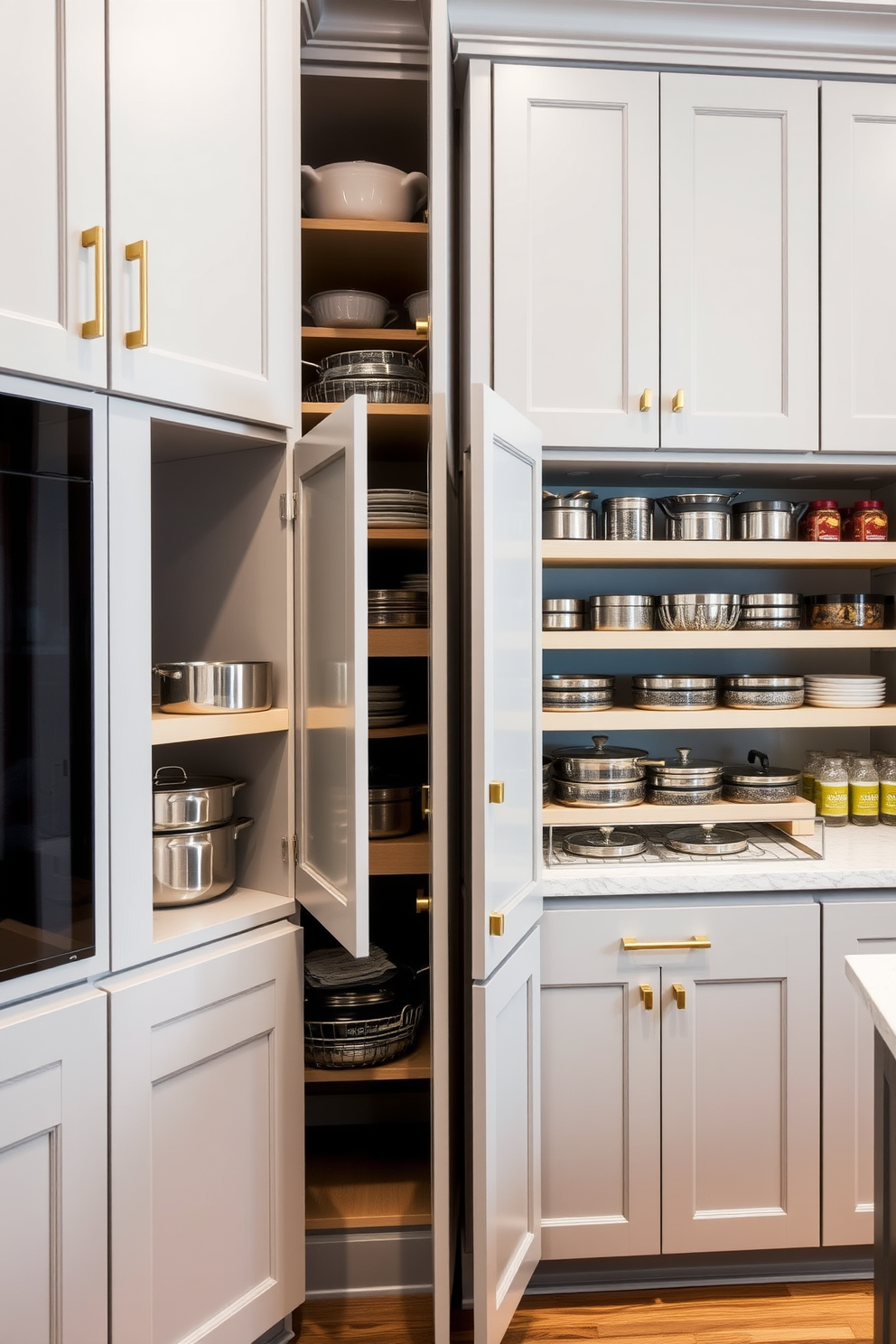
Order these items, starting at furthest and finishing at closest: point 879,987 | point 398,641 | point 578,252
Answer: point 578,252 → point 398,641 → point 879,987

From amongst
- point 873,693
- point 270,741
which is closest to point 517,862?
point 270,741

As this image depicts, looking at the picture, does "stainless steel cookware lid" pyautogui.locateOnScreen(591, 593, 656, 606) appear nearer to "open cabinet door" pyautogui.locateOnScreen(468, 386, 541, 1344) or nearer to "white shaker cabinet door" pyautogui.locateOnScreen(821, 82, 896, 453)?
"open cabinet door" pyautogui.locateOnScreen(468, 386, 541, 1344)

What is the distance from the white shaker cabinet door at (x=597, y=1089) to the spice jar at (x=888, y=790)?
783 mm

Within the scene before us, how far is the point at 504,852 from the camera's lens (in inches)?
62.2

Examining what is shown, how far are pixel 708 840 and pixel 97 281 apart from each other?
162 cm

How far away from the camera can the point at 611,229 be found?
1.95 m

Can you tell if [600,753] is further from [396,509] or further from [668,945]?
[396,509]

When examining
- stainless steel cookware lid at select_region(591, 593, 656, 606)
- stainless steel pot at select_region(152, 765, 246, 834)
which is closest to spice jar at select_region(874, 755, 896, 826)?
stainless steel cookware lid at select_region(591, 593, 656, 606)

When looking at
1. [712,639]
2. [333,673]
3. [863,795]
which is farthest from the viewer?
[863,795]

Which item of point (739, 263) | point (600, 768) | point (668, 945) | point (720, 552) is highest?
point (739, 263)

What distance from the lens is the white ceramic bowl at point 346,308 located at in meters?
1.95

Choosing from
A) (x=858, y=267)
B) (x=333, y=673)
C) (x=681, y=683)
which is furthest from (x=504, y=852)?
(x=858, y=267)

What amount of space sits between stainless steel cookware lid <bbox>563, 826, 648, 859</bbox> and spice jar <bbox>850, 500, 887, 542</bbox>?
0.89 metres

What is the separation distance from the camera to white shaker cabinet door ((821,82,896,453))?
1993mm
